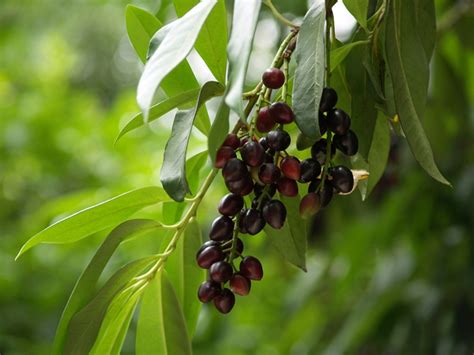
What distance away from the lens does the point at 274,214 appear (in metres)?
0.51

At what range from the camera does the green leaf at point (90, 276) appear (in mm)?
A: 563

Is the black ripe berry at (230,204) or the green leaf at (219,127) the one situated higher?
the green leaf at (219,127)

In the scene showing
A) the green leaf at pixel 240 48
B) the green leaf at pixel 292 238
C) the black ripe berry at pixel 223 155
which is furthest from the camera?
the green leaf at pixel 292 238

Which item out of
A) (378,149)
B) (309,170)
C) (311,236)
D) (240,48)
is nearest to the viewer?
(240,48)

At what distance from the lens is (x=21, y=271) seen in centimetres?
199

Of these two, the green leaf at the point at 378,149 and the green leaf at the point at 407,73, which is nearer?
the green leaf at the point at 407,73

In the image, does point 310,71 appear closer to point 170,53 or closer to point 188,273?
point 170,53

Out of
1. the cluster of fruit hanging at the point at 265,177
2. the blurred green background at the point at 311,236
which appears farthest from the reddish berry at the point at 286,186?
the blurred green background at the point at 311,236

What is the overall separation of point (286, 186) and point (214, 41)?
15 centimetres

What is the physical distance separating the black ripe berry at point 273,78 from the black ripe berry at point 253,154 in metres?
0.05

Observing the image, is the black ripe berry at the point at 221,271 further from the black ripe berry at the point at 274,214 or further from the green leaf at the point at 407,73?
the green leaf at the point at 407,73

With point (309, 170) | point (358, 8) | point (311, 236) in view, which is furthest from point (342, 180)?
point (311, 236)

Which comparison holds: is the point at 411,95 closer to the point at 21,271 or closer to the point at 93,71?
the point at 21,271

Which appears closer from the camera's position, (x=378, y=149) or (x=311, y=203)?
(x=311, y=203)
